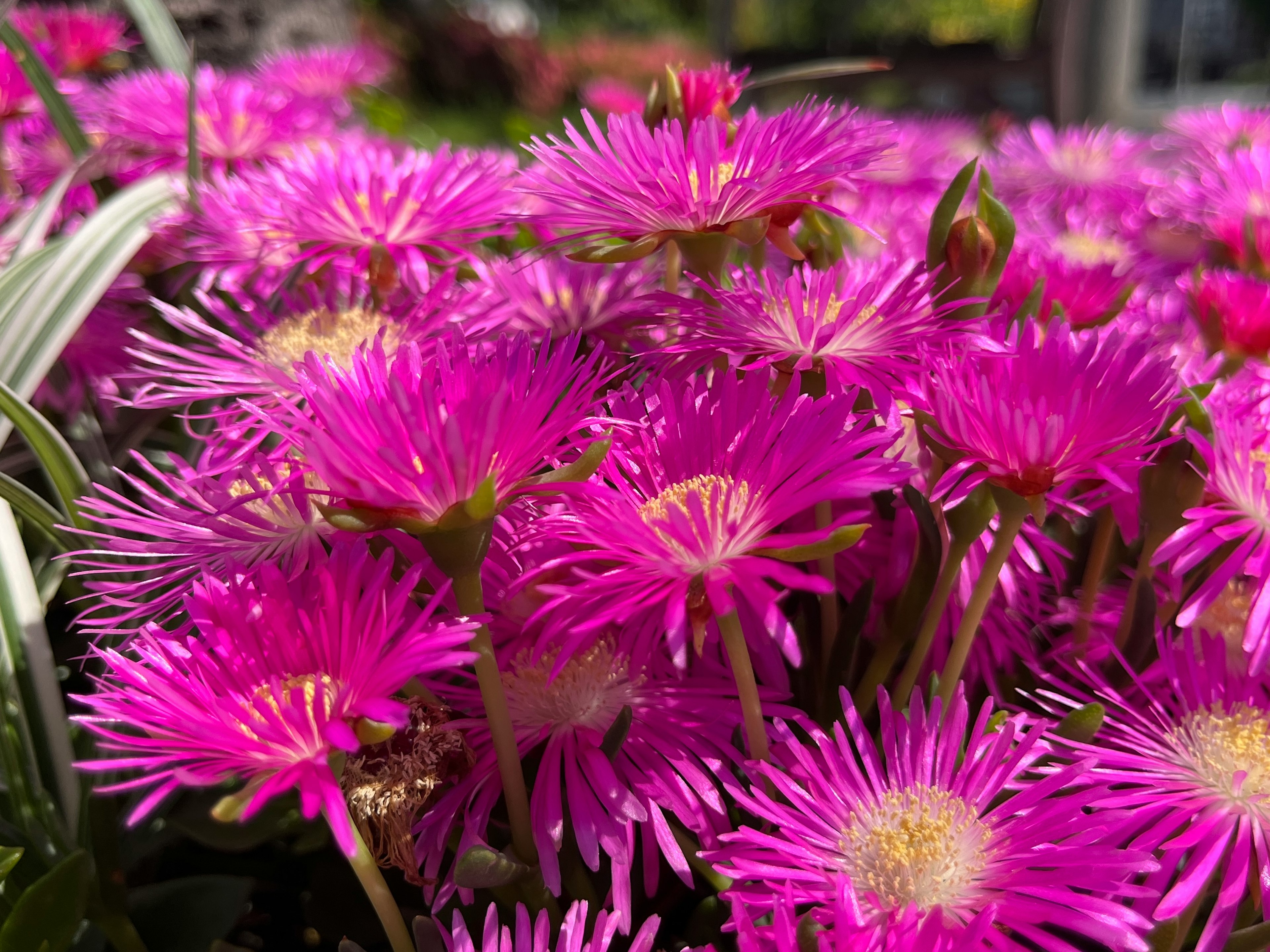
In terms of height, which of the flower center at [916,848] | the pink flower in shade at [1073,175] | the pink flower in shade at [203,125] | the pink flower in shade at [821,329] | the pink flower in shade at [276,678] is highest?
the pink flower in shade at [1073,175]

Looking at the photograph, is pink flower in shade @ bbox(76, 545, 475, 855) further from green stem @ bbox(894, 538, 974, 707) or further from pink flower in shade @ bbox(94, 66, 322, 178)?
pink flower in shade @ bbox(94, 66, 322, 178)

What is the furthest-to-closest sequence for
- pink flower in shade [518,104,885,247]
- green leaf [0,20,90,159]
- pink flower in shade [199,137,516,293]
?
green leaf [0,20,90,159] → pink flower in shade [199,137,516,293] → pink flower in shade [518,104,885,247]

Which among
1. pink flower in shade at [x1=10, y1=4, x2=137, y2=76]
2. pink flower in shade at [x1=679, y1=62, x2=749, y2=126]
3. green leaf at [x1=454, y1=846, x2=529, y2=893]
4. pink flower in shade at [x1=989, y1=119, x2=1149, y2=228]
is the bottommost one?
green leaf at [x1=454, y1=846, x2=529, y2=893]

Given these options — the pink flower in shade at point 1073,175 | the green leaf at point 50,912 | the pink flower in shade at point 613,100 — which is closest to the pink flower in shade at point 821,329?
the green leaf at point 50,912

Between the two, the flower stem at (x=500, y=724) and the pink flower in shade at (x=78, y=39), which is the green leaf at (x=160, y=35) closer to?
the pink flower in shade at (x=78, y=39)

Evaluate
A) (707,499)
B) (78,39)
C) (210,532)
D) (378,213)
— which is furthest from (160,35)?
(707,499)

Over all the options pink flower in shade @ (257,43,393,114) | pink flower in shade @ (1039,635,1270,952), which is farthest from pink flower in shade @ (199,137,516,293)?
pink flower in shade @ (257,43,393,114)
